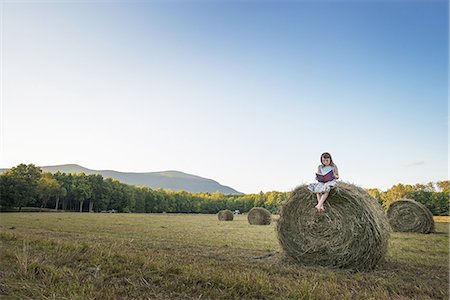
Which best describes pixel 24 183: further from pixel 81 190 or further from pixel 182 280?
pixel 182 280

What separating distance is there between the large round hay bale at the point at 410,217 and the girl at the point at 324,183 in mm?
12613

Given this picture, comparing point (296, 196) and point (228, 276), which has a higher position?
point (296, 196)

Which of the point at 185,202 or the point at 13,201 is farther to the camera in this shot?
the point at 185,202

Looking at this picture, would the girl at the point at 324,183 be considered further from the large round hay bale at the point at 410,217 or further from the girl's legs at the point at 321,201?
the large round hay bale at the point at 410,217

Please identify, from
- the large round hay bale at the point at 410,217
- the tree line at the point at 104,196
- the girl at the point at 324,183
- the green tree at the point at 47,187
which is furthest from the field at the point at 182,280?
the green tree at the point at 47,187

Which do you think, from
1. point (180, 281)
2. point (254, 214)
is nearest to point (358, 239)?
point (180, 281)

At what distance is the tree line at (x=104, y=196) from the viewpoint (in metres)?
50.2

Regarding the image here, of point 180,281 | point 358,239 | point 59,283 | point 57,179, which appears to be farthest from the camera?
point 57,179

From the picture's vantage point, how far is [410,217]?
1753cm

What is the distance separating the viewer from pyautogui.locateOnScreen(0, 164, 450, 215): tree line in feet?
165

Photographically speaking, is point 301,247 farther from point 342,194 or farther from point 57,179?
point 57,179

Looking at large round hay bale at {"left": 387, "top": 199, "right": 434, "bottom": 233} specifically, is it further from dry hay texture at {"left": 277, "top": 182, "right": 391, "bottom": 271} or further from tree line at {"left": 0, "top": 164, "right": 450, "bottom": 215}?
tree line at {"left": 0, "top": 164, "right": 450, "bottom": 215}

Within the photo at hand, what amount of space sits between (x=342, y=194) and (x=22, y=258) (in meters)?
6.16

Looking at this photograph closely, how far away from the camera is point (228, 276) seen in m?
4.80
